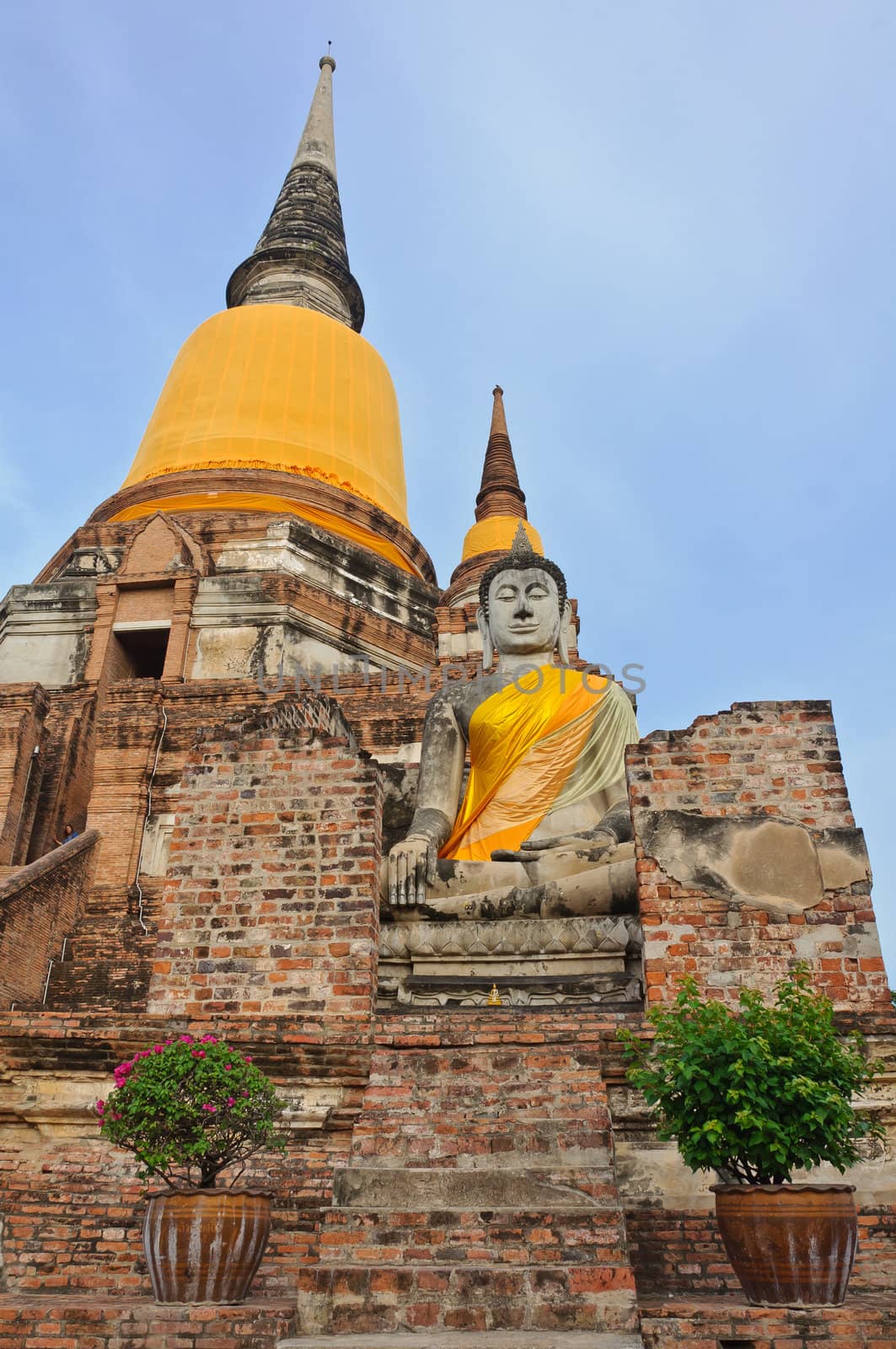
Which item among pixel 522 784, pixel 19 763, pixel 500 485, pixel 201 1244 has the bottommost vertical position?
pixel 201 1244

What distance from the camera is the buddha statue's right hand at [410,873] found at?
20.9 ft

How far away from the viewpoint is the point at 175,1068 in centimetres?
404

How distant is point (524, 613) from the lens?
8531mm

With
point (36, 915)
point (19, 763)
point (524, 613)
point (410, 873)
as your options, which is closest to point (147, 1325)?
point (410, 873)

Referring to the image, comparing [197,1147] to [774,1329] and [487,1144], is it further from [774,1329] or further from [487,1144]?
[774,1329]

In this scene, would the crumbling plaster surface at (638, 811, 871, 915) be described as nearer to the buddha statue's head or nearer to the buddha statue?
the buddha statue

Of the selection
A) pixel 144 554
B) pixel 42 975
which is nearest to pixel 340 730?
pixel 42 975

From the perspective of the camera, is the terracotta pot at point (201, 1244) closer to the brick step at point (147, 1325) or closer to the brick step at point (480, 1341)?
the brick step at point (147, 1325)

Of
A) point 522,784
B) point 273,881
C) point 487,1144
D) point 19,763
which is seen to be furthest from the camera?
point 19,763

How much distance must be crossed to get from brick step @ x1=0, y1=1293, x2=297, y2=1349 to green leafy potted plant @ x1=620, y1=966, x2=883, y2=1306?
55.5 inches

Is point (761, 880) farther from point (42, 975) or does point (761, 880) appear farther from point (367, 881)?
point (42, 975)

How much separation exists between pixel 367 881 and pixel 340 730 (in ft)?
6.09

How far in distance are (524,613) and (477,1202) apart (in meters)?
5.03

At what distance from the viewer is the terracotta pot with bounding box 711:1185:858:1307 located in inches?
137
